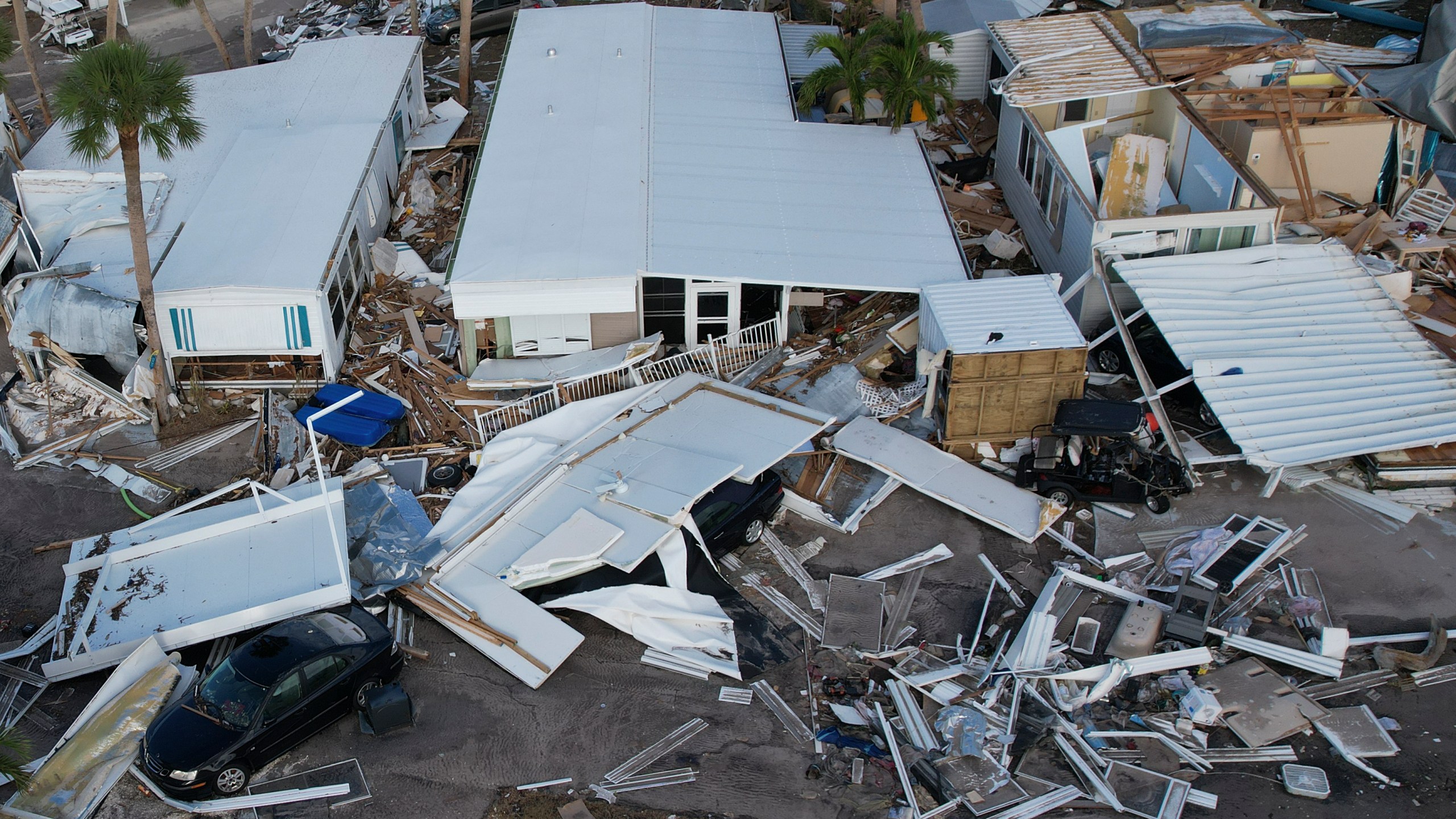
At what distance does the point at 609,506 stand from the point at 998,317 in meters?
6.92

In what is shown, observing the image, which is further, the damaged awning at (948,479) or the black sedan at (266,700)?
the damaged awning at (948,479)

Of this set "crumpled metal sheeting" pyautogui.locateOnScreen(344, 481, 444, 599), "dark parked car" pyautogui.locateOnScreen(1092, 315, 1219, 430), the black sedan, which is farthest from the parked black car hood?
"dark parked car" pyautogui.locateOnScreen(1092, 315, 1219, 430)

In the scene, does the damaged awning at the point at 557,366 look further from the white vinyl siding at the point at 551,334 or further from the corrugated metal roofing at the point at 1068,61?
the corrugated metal roofing at the point at 1068,61

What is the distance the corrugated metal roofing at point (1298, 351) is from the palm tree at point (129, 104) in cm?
1526

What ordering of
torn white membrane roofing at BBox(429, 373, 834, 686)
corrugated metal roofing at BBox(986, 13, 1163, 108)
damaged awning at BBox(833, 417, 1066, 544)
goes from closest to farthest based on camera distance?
torn white membrane roofing at BBox(429, 373, 834, 686)
damaged awning at BBox(833, 417, 1066, 544)
corrugated metal roofing at BBox(986, 13, 1163, 108)

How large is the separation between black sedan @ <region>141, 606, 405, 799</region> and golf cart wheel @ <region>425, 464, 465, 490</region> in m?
3.78

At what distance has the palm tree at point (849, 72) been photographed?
23031mm

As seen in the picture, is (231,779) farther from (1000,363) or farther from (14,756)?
(1000,363)

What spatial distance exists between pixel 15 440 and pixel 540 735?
11.4 meters

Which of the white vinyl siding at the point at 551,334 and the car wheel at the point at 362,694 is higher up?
the white vinyl siding at the point at 551,334

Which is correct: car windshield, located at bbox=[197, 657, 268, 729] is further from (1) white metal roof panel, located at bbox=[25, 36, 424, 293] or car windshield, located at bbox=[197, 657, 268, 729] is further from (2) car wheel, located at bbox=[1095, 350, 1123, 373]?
(2) car wheel, located at bbox=[1095, 350, 1123, 373]

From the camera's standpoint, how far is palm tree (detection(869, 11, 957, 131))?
22.2m

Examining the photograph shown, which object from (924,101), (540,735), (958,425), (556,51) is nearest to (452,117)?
(556,51)

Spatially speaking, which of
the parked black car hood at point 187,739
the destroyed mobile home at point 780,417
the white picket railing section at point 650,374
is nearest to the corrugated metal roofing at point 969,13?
the destroyed mobile home at point 780,417
